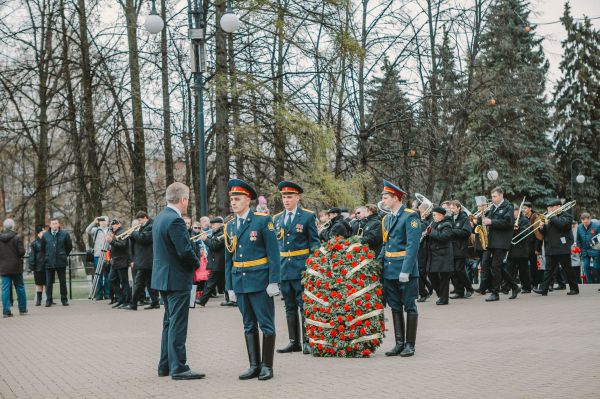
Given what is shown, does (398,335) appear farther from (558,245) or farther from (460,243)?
(558,245)

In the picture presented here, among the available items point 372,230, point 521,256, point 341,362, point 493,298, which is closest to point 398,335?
point 341,362

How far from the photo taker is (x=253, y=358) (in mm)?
8070

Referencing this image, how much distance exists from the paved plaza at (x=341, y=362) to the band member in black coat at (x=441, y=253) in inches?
54.6

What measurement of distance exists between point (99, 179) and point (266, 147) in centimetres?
645

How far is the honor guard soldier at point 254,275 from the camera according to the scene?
8.00 meters

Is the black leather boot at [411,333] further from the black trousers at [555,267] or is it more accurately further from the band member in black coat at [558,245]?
the black trousers at [555,267]

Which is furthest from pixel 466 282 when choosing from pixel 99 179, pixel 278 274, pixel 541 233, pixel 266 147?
pixel 99 179

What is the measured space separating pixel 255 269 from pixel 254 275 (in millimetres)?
65

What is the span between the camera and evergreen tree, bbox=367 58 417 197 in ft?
93.0

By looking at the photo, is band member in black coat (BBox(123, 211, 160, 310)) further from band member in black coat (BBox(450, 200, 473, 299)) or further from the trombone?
the trombone

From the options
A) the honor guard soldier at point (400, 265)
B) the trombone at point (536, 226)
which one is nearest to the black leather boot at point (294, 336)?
the honor guard soldier at point (400, 265)

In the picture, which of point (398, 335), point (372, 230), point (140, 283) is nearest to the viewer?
point (398, 335)

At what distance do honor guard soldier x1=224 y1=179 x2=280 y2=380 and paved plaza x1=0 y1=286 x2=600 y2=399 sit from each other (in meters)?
0.34

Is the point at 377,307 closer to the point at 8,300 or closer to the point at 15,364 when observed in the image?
the point at 15,364
